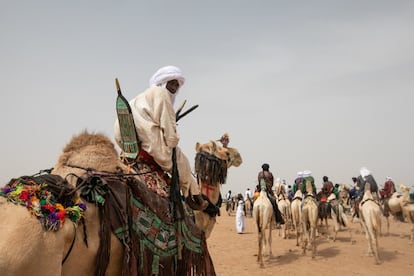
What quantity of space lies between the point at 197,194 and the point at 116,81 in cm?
155

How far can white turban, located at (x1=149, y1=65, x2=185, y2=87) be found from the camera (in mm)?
4203

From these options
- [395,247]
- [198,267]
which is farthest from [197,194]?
[395,247]

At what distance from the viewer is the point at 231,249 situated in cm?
1616

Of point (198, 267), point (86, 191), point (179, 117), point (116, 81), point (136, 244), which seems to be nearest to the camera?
point (86, 191)

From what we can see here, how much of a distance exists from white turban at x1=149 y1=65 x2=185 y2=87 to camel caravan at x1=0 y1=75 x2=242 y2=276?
827 millimetres

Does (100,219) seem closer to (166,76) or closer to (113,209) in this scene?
(113,209)

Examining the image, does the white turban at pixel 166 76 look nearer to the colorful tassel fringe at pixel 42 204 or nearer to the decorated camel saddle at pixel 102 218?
the decorated camel saddle at pixel 102 218

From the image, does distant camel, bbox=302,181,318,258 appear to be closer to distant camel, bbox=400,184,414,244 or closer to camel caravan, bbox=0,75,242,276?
distant camel, bbox=400,184,414,244

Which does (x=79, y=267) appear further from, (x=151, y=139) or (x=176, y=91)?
(x=176, y=91)

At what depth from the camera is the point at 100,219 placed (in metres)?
2.73

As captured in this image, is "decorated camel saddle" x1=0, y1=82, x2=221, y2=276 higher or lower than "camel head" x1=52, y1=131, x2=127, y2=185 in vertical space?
lower

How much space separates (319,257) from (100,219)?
13.1 m

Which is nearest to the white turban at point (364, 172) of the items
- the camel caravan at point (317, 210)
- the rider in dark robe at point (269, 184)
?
the camel caravan at point (317, 210)

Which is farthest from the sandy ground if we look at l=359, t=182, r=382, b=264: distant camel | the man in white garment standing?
the man in white garment standing
